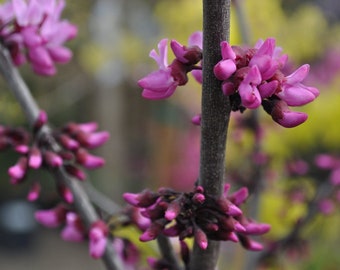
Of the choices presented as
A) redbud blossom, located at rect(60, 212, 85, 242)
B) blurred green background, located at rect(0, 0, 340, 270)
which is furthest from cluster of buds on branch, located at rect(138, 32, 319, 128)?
blurred green background, located at rect(0, 0, 340, 270)

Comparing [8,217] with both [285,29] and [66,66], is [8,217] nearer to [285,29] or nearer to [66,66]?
[66,66]

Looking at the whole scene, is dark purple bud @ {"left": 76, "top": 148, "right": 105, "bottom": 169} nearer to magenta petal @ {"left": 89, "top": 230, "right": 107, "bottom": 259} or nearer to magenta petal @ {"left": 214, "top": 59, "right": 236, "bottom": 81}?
magenta petal @ {"left": 89, "top": 230, "right": 107, "bottom": 259}

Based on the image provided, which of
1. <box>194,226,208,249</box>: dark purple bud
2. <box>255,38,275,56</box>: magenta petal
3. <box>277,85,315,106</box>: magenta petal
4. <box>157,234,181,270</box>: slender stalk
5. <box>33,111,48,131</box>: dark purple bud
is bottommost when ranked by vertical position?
<box>157,234,181,270</box>: slender stalk

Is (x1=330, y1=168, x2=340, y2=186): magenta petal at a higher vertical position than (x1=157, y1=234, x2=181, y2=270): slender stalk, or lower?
lower

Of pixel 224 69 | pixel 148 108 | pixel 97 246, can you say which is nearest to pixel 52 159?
pixel 97 246

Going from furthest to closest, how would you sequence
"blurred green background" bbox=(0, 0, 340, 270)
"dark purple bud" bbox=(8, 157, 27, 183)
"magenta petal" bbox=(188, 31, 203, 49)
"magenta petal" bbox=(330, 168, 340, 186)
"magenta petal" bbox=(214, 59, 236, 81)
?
1. "blurred green background" bbox=(0, 0, 340, 270)
2. "magenta petal" bbox=(330, 168, 340, 186)
3. "dark purple bud" bbox=(8, 157, 27, 183)
4. "magenta petal" bbox=(188, 31, 203, 49)
5. "magenta petal" bbox=(214, 59, 236, 81)

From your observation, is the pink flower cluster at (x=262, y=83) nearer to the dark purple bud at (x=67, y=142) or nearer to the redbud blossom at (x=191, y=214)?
the redbud blossom at (x=191, y=214)

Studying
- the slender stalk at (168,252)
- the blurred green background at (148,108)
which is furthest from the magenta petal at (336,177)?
the slender stalk at (168,252)
